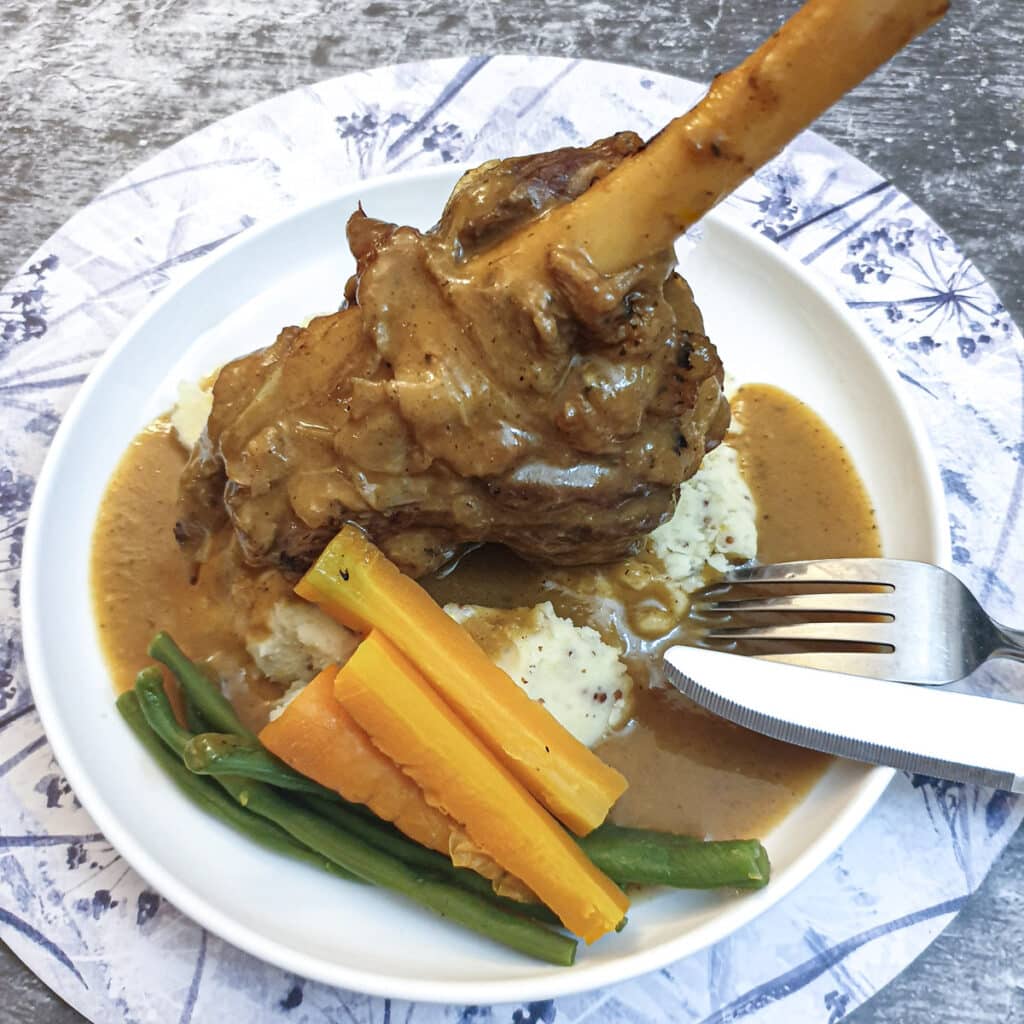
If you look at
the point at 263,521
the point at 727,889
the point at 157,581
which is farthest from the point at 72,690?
the point at 727,889

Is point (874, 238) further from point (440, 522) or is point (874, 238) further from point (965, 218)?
point (440, 522)

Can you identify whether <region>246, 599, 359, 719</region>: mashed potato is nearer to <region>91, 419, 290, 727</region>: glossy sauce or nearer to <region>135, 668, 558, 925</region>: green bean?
<region>91, 419, 290, 727</region>: glossy sauce

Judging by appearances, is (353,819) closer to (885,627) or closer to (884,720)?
(884,720)

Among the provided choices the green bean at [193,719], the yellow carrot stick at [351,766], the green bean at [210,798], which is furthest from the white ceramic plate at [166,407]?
the yellow carrot stick at [351,766]

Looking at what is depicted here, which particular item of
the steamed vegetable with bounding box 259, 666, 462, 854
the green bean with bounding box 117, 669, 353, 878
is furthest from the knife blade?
the green bean with bounding box 117, 669, 353, 878

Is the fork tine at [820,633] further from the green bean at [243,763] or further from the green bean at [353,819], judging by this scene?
the green bean at [243,763]

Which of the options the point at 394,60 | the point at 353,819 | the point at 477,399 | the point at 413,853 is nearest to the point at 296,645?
the point at 353,819
